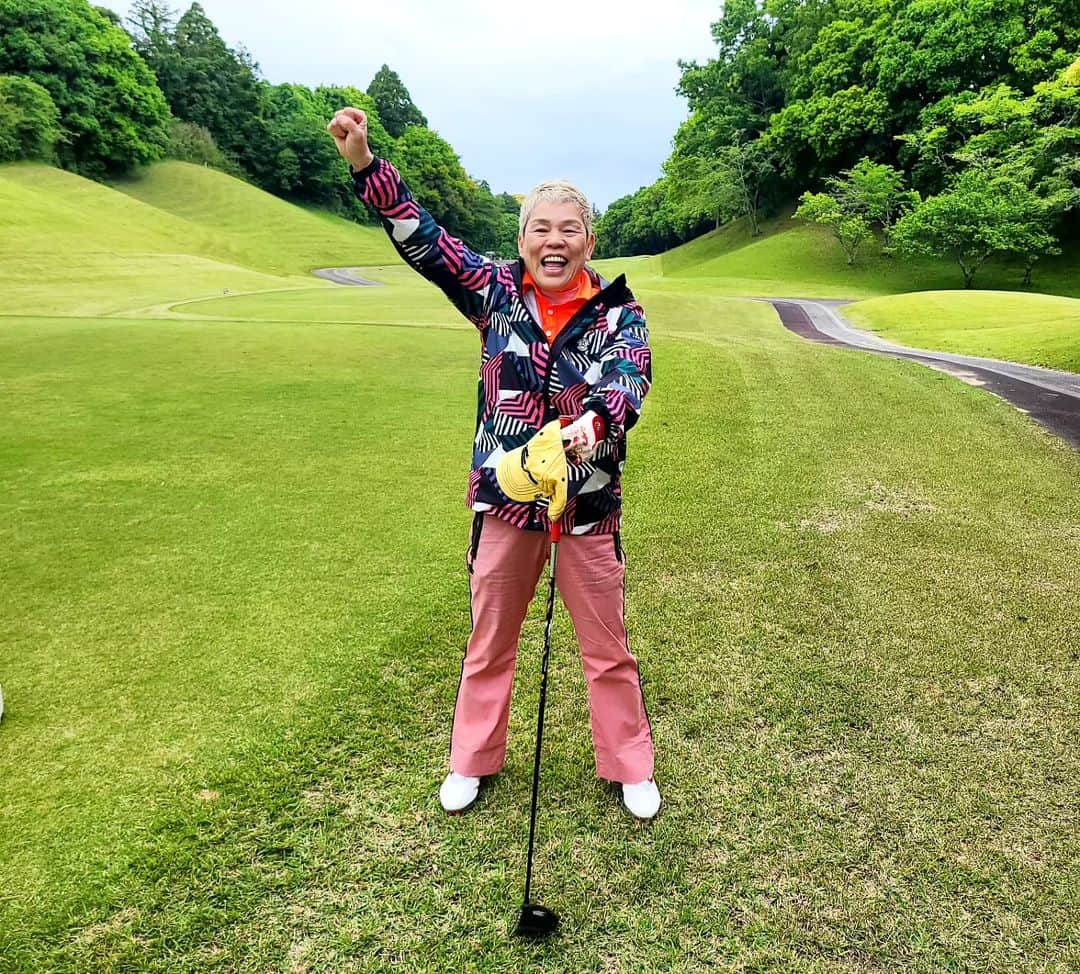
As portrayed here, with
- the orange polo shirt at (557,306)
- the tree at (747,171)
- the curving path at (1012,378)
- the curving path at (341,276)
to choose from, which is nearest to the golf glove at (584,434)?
the orange polo shirt at (557,306)

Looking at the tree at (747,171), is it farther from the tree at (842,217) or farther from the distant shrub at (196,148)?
the distant shrub at (196,148)

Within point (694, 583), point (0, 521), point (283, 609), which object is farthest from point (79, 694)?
point (694, 583)

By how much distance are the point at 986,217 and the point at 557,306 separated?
34.7 m

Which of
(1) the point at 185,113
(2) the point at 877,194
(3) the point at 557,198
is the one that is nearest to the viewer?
(3) the point at 557,198

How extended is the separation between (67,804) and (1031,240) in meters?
36.5

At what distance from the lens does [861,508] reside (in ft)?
18.1

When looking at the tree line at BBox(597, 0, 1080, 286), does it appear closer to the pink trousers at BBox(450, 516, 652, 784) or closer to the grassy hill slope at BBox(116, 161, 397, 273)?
the grassy hill slope at BBox(116, 161, 397, 273)

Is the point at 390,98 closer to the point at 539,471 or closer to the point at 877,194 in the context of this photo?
the point at 877,194

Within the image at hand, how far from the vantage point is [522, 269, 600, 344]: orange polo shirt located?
7.29 ft

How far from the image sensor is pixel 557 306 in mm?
2238

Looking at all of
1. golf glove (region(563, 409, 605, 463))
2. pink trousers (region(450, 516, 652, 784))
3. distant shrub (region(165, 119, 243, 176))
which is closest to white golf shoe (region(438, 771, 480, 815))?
pink trousers (region(450, 516, 652, 784))

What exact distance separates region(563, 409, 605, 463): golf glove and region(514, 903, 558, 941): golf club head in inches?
51.8

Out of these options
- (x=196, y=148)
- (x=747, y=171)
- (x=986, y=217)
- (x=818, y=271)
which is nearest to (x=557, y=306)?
(x=986, y=217)

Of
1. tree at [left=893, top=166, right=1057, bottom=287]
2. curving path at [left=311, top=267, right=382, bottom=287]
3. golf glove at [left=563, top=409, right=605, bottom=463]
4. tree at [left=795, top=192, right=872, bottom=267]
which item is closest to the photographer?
golf glove at [left=563, top=409, right=605, bottom=463]
